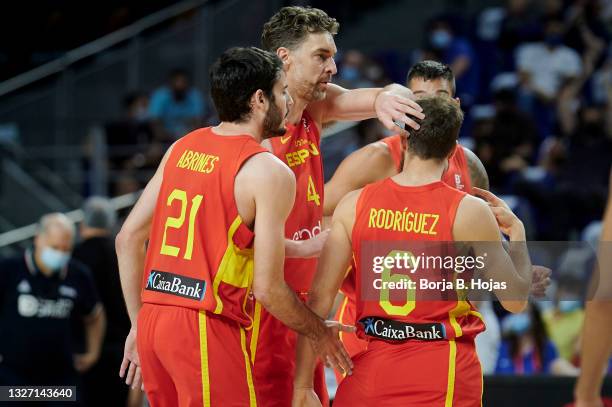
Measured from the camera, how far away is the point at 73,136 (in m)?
11.6

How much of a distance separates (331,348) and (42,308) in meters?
4.35

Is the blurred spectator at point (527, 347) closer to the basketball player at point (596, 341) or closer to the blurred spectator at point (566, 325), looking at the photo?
the blurred spectator at point (566, 325)

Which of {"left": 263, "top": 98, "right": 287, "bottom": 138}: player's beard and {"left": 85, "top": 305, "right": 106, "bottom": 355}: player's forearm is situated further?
{"left": 85, "top": 305, "right": 106, "bottom": 355}: player's forearm

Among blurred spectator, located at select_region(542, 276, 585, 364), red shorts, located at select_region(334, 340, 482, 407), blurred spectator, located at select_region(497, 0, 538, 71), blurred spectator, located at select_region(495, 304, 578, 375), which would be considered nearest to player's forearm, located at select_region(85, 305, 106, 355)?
blurred spectator, located at select_region(495, 304, 578, 375)

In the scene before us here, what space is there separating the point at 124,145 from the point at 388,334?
8000 millimetres

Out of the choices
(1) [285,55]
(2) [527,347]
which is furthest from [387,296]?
(2) [527,347]

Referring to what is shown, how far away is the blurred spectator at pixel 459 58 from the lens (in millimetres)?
12000

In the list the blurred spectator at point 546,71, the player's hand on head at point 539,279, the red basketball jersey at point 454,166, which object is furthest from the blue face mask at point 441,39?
the player's hand on head at point 539,279

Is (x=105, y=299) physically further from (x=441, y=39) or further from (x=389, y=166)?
(x=441, y=39)

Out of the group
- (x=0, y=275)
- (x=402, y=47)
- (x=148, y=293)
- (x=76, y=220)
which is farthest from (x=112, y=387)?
(x=402, y=47)

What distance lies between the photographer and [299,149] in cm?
479

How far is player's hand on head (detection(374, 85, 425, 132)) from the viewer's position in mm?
3963

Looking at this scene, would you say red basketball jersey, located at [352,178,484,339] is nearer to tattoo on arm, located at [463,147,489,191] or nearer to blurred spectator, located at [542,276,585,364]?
tattoo on arm, located at [463,147,489,191]

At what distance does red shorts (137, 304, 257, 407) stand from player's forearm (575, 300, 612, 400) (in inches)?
65.1
